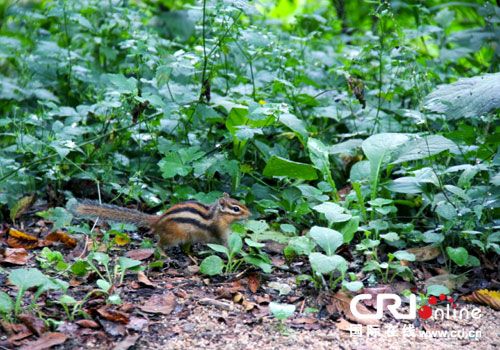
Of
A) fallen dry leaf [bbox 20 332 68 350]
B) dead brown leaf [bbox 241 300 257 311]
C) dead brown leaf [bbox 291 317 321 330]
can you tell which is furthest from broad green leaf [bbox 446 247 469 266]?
fallen dry leaf [bbox 20 332 68 350]

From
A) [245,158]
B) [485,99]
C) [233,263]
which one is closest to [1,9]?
[245,158]

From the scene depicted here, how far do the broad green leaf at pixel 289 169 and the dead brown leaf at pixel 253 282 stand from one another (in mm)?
891

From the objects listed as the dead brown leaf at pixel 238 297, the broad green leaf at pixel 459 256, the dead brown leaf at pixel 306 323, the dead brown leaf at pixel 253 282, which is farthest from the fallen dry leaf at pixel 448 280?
the dead brown leaf at pixel 238 297

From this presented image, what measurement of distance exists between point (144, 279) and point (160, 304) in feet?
1.02

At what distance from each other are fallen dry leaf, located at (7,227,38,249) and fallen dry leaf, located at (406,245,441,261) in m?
2.36

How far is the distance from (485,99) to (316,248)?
1.30 m

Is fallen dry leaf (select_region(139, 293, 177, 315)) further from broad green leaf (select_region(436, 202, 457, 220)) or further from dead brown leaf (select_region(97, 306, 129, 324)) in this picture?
broad green leaf (select_region(436, 202, 457, 220))

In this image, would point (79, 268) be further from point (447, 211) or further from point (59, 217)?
point (447, 211)

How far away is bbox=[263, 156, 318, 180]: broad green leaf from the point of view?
15.9 ft

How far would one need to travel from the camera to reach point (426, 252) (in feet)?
14.9

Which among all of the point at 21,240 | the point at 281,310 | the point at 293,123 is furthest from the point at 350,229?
the point at 21,240

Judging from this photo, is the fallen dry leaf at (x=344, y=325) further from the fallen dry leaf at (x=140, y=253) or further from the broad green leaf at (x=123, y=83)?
the broad green leaf at (x=123, y=83)

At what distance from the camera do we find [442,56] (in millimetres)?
6820

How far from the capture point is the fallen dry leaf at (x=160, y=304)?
147 inches
